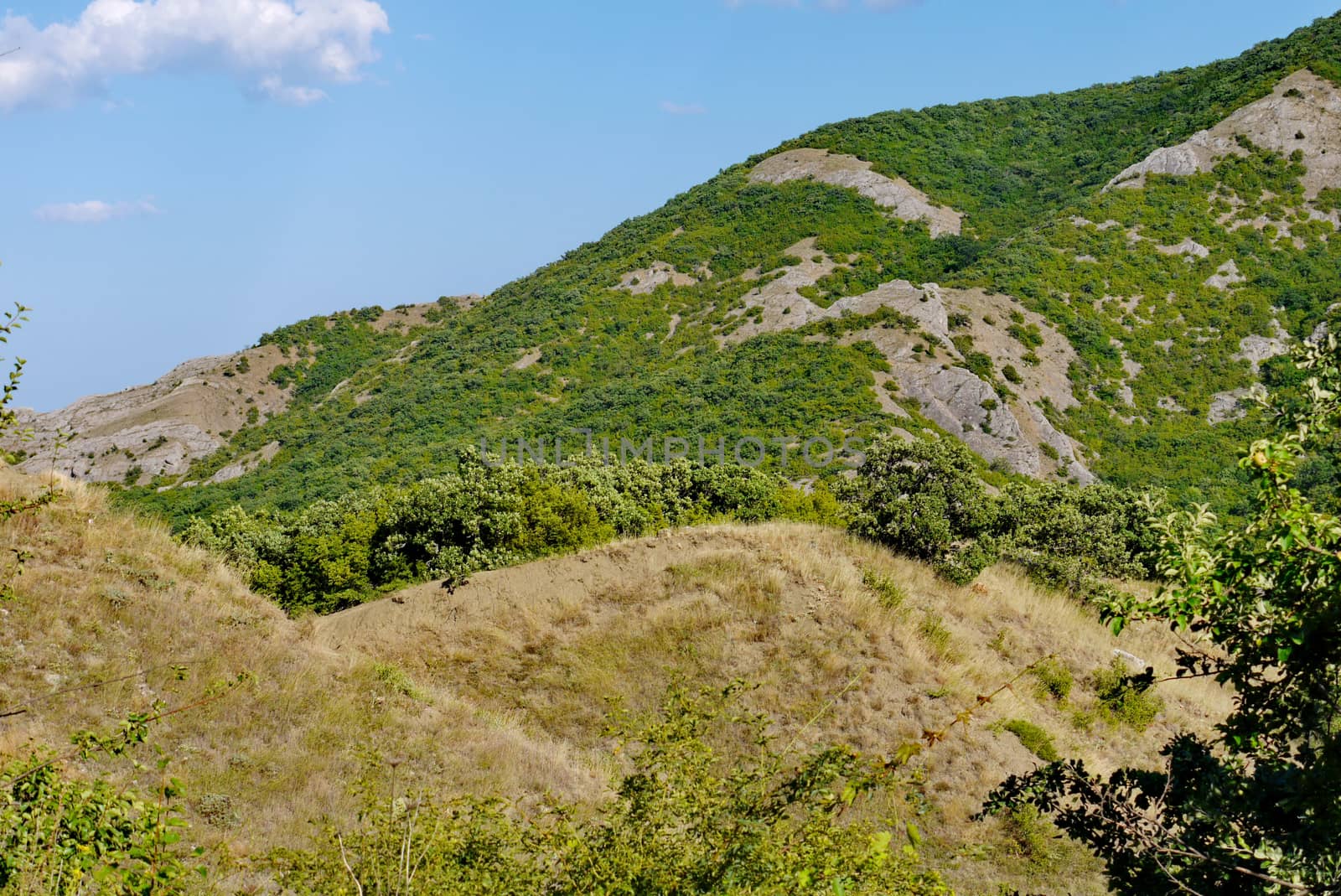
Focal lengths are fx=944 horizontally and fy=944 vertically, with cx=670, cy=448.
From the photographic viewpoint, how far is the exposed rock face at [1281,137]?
67.6 meters

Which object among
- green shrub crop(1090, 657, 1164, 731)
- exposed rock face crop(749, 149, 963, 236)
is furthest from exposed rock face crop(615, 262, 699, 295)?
green shrub crop(1090, 657, 1164, 731)

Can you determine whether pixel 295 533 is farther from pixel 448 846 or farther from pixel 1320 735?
pixel 1320 735

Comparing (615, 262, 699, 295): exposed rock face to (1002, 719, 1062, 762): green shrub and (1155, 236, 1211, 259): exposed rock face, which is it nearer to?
(1155, 236, 1211, 259): exposed rock face

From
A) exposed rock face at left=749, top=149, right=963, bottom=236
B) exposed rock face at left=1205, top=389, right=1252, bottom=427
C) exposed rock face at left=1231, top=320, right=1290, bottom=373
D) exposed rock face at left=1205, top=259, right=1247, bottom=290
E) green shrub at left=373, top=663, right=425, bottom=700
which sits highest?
exposed rock face at left=749, top=149, right=963, bottom=236

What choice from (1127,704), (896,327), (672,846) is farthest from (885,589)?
(896,327)

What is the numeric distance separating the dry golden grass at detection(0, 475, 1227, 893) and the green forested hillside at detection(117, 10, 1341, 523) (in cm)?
2244

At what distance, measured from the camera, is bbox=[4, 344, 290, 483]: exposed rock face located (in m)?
71.3

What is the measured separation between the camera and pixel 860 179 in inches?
3292

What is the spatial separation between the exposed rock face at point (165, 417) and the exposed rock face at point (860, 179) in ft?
166

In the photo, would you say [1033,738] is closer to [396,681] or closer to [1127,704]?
[1127,704]

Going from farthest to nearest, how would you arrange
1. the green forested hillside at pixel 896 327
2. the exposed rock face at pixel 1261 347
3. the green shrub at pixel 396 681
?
1. the exposed rock face at pixel 1261 347
2. the green forested hillside at pixel 896 327
3. the green shrub at pixel 396 681

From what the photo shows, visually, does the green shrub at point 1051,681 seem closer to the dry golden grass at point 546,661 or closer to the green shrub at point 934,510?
the dry golden grass at point 546,661

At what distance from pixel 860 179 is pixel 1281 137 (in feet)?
103

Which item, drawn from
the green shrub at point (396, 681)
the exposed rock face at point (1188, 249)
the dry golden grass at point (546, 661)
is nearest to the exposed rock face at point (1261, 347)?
the exposed rock face at point (1188, 249)
